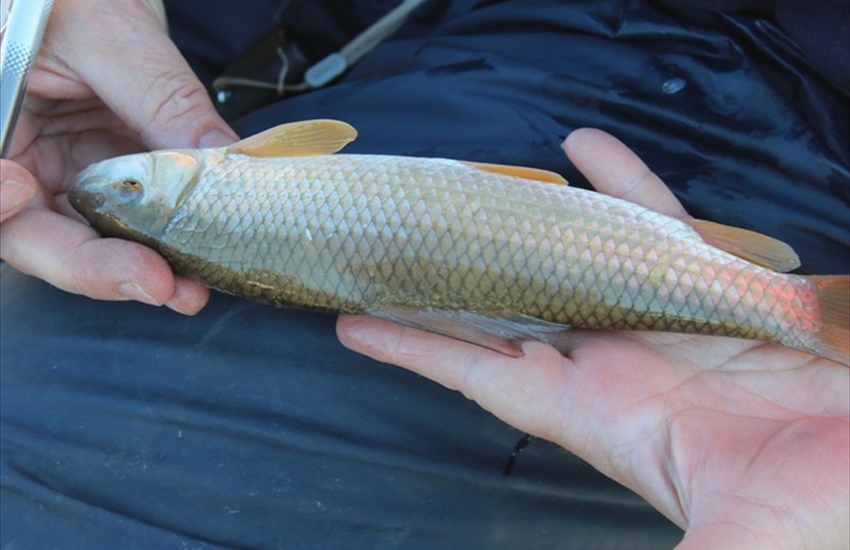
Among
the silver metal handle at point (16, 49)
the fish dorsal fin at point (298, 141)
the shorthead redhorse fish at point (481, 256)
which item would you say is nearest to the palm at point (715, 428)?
the shorthead redhorse fish at point (481, 256)

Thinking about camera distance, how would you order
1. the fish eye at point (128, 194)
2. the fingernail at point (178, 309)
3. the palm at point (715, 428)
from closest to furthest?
the palm at point (715, 428)
the fingernail at point (178, 309)
the fish eye at point (128, 194)

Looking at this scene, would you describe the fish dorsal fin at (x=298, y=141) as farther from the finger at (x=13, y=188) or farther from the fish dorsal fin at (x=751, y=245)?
the fish dorsal fin at (x=751, y=245)

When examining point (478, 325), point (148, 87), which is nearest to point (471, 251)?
point (478, 325)

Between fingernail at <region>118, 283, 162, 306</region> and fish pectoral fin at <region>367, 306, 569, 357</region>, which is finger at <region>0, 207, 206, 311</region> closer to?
fingernail at <region>118, 283, 162, 306</region>

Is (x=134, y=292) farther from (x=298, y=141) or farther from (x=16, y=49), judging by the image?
(x=16, y=49)

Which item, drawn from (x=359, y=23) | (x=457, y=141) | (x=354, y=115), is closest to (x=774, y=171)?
(x=457, y=141)

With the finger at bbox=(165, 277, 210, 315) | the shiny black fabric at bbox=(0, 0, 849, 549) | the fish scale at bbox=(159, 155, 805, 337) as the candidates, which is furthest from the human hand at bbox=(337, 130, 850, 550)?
the finger at bbox=(165, 277, 210, 315)
